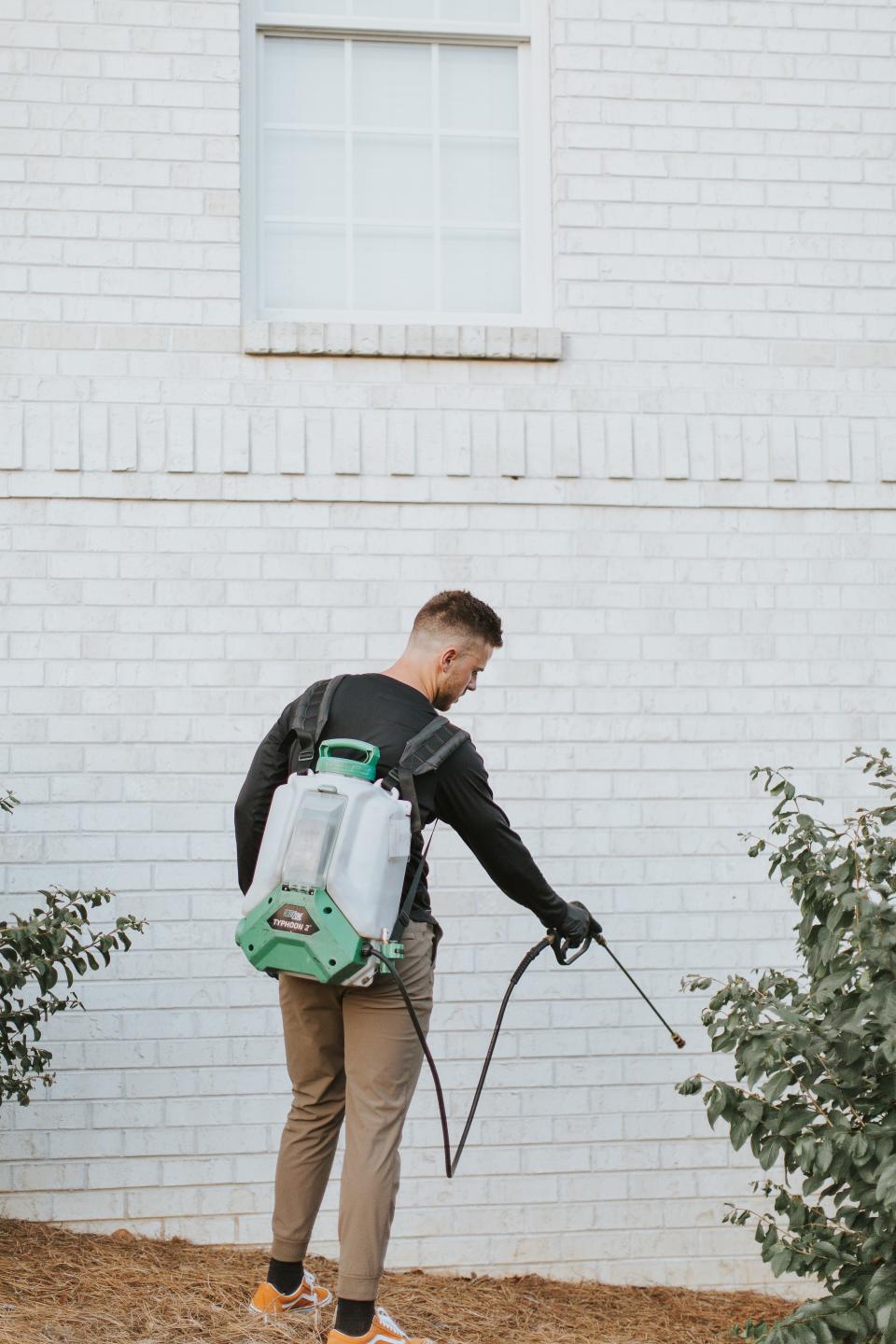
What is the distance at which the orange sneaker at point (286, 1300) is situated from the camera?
13.2 ft

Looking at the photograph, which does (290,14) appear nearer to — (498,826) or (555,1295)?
(498,826)

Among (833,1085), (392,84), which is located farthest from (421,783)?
(392,84)

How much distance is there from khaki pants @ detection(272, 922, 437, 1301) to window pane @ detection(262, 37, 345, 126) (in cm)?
347

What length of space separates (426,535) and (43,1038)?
7.64ft

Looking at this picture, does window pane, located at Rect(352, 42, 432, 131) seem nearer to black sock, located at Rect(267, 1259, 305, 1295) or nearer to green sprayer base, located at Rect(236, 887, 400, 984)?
green sprayer base, located at Rect(236, 887, 400, 984)

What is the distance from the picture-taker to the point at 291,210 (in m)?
5.57

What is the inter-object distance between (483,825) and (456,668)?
45 cm

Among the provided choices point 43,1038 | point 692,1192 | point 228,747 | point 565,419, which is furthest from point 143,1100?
point 565,419

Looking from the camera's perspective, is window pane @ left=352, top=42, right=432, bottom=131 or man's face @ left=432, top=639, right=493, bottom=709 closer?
man's face @ left=432, top=639, right=493, bottom=709

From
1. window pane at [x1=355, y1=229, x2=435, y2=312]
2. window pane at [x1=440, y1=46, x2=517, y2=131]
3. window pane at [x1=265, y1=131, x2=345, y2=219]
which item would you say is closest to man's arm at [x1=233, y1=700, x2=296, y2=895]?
window pane at [x1=355, y1=229, x2=435, y2=312]

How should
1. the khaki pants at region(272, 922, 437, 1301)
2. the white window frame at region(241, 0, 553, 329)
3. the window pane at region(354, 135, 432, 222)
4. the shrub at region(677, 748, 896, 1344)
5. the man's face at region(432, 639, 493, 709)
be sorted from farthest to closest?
the window pane at region(354, 135, 432, 222) < the white window frame at region(241, 0, 553, 329) < the man's face at region(432, 639, 493, 709) < the khaki pants at region(272, 922, 437, 1301) < the shrub at region(677, 748, 896, 1344)

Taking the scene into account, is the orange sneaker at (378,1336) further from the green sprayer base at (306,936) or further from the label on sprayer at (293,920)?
the label on sprayer at (293,920)

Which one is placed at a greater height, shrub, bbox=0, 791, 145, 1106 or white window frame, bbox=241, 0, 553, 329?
white window frame, bbox=241, 0, 553, 329

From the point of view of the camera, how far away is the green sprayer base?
3.40m
